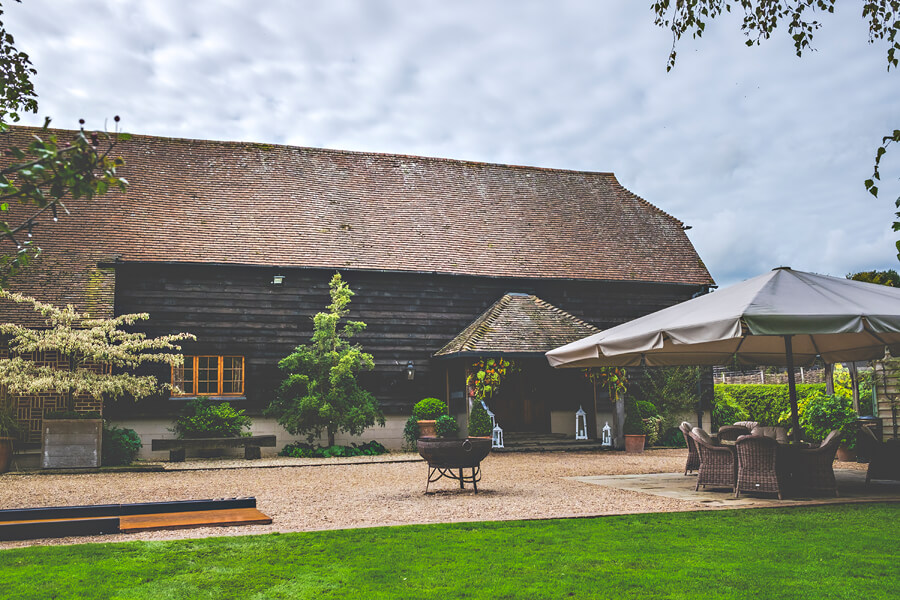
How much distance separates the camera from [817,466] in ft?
27.5

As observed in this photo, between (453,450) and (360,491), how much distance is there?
1.76 metres

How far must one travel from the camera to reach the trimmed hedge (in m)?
21.1

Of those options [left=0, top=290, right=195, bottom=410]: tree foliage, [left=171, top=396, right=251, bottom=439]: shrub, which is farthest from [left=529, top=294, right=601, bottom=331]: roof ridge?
[left=0, top=290, right=195, bottom=410]: tree foliage

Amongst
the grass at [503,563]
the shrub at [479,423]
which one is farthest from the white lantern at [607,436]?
the grass at [503,563]

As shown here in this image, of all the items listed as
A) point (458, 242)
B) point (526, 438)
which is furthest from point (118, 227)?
point (526, 438)

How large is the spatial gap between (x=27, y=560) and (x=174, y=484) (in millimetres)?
5963

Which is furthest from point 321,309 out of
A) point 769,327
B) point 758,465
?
point 769,327

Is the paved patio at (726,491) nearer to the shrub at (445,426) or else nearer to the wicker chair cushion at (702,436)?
the wicker chair cushion at (702,436)

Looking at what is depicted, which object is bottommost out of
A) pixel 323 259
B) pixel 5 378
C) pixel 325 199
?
pixel 5 378

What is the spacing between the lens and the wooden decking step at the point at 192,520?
6781 mm

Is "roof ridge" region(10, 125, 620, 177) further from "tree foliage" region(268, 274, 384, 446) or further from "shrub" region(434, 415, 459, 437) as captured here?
"shrub" region(434, 415, 459, 437)

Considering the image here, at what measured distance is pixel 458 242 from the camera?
19125mm

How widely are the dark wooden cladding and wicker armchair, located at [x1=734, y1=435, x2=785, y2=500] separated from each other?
10.2 meters

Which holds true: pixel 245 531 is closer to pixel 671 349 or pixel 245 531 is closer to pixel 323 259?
pixel 671 349
